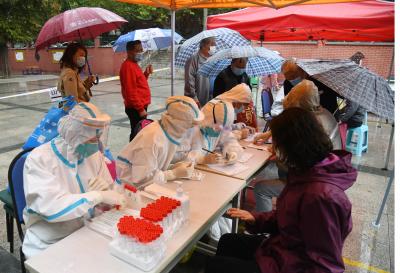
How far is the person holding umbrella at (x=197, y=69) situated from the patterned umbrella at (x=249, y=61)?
0.11m

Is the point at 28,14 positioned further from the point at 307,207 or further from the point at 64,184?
the point at 307,207

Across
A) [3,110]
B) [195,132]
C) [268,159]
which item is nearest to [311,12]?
[268,159]

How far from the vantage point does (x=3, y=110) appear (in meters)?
7.86

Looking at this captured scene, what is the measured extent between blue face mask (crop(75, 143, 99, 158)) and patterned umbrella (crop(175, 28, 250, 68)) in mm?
2582

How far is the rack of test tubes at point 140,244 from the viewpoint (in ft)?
3.98

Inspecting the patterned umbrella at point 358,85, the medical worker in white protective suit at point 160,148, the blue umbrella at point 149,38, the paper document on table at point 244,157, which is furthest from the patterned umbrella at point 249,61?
the blue umbrella at point 149,38

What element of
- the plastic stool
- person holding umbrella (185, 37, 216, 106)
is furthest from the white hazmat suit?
the plastic stool

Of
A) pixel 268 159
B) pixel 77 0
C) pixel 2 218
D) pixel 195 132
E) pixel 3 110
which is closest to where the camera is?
pixel 195 132

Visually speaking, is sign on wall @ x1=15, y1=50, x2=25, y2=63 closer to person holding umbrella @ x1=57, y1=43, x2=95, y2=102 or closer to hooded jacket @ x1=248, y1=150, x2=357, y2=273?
person holding umbrella @ x1=57, y1=43, x2=95, y2=102

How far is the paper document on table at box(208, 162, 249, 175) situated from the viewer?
2289 mm

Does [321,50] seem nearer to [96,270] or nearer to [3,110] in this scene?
[3,110]

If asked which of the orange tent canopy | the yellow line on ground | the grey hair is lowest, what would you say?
the yellow line on ground

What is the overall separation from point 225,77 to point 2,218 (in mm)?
2797

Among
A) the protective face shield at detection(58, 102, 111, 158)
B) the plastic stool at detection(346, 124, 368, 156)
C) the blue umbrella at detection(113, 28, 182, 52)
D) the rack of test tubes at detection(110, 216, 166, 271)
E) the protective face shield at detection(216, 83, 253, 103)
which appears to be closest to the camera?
the rack of test tubes at detection(110, 216, 166, 271)
